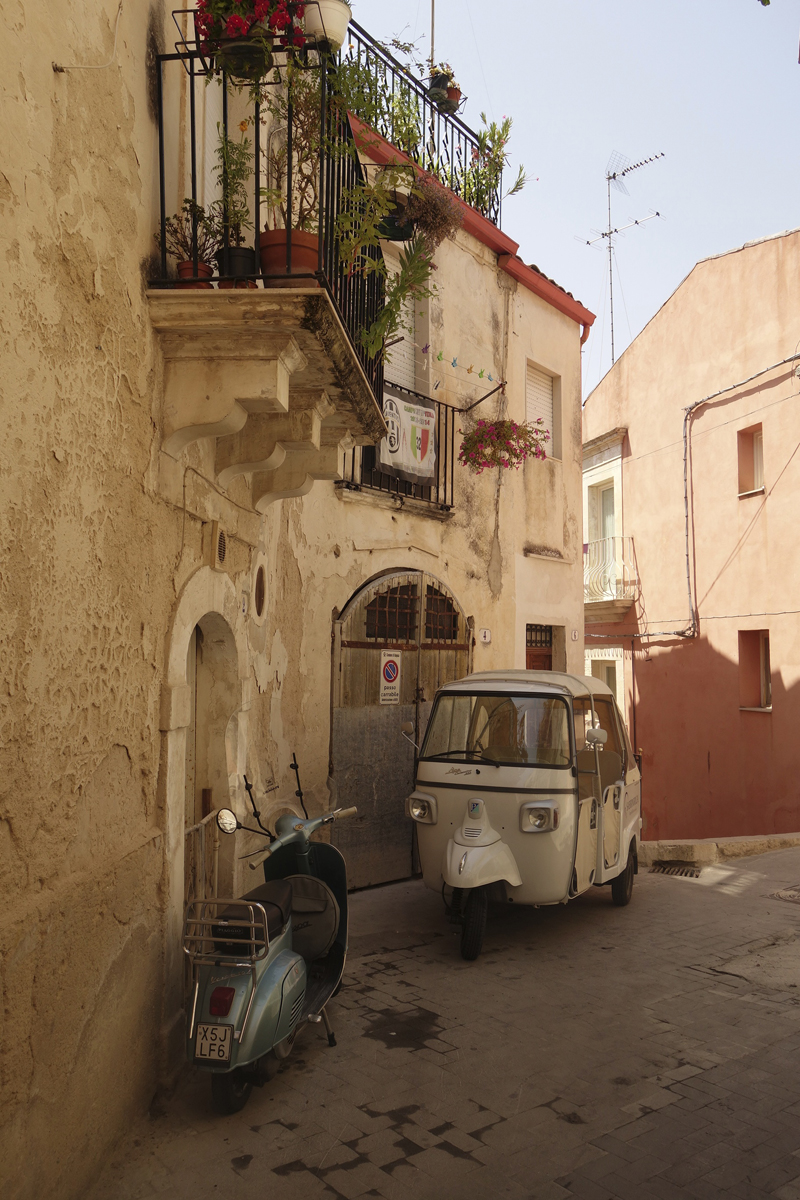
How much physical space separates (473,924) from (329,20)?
232 inches

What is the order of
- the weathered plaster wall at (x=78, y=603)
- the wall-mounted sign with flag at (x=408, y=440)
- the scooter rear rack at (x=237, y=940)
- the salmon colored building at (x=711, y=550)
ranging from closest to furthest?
1. the weathered plaster wall at (x=78, y=603)
2. the scooter rear rack at (x=237, y=940)
3. the wall-mounted sign with flag at (x=408, y=440)
4. the salmon colored building at (x=711, y=550)

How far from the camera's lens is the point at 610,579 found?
19.8m

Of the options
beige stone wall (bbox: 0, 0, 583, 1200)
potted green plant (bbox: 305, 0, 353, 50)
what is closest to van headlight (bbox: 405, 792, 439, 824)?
beige stone wall (bbox: 0, 0, 583, 1200)

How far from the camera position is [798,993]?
5961 mm

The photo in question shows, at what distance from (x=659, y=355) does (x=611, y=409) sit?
202 centimetres

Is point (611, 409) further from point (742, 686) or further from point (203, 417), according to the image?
point (203, 417)

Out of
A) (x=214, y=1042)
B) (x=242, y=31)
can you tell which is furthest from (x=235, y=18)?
(x=214, y=1042)

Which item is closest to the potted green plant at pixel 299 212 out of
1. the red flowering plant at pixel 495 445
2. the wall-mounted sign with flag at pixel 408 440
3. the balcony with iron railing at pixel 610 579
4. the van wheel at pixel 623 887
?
the wall-mounted sign with flag at pixel 408 440

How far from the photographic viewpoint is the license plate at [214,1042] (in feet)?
12.6

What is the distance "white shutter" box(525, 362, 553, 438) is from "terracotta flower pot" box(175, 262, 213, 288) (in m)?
8.49

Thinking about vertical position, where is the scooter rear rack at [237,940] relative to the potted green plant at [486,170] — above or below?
below

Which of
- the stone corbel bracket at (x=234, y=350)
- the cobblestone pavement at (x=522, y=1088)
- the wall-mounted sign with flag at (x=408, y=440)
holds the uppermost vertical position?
the wall-mounted sign with flag at (x=408, y=440)

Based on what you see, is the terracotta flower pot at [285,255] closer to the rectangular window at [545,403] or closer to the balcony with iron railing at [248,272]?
the balcony with iron railing at [248,272]

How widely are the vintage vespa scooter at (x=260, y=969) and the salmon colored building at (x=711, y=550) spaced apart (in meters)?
11.2
